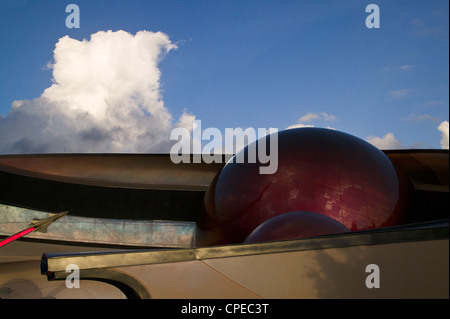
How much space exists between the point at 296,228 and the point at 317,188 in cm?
155

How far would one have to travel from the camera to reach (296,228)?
15.9 ft

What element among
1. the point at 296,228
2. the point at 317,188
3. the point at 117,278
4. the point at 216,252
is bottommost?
the point at 117,278

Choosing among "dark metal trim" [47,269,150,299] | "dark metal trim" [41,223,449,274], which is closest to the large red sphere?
"dark metal trim" [41,223,449,274]

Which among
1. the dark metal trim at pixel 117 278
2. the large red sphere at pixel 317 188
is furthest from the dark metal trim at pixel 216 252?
the large red sphere at pixel 317 188

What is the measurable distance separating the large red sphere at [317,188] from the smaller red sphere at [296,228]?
1.02 m

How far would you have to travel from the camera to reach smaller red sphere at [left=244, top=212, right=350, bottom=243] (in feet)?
15.7

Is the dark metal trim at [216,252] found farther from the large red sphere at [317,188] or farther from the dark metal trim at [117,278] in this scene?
the large red sphere at [317,188]

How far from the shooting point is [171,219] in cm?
1235

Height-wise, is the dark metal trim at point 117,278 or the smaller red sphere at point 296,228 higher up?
the smaller red sphere at point 296,228

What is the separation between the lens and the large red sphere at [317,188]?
20.0 feet

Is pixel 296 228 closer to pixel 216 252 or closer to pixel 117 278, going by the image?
pixel 216 252

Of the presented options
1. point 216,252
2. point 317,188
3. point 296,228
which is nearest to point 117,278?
point 216,252

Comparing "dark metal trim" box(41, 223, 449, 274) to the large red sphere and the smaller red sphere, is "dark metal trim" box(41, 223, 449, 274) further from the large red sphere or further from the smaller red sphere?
the large red sphere
